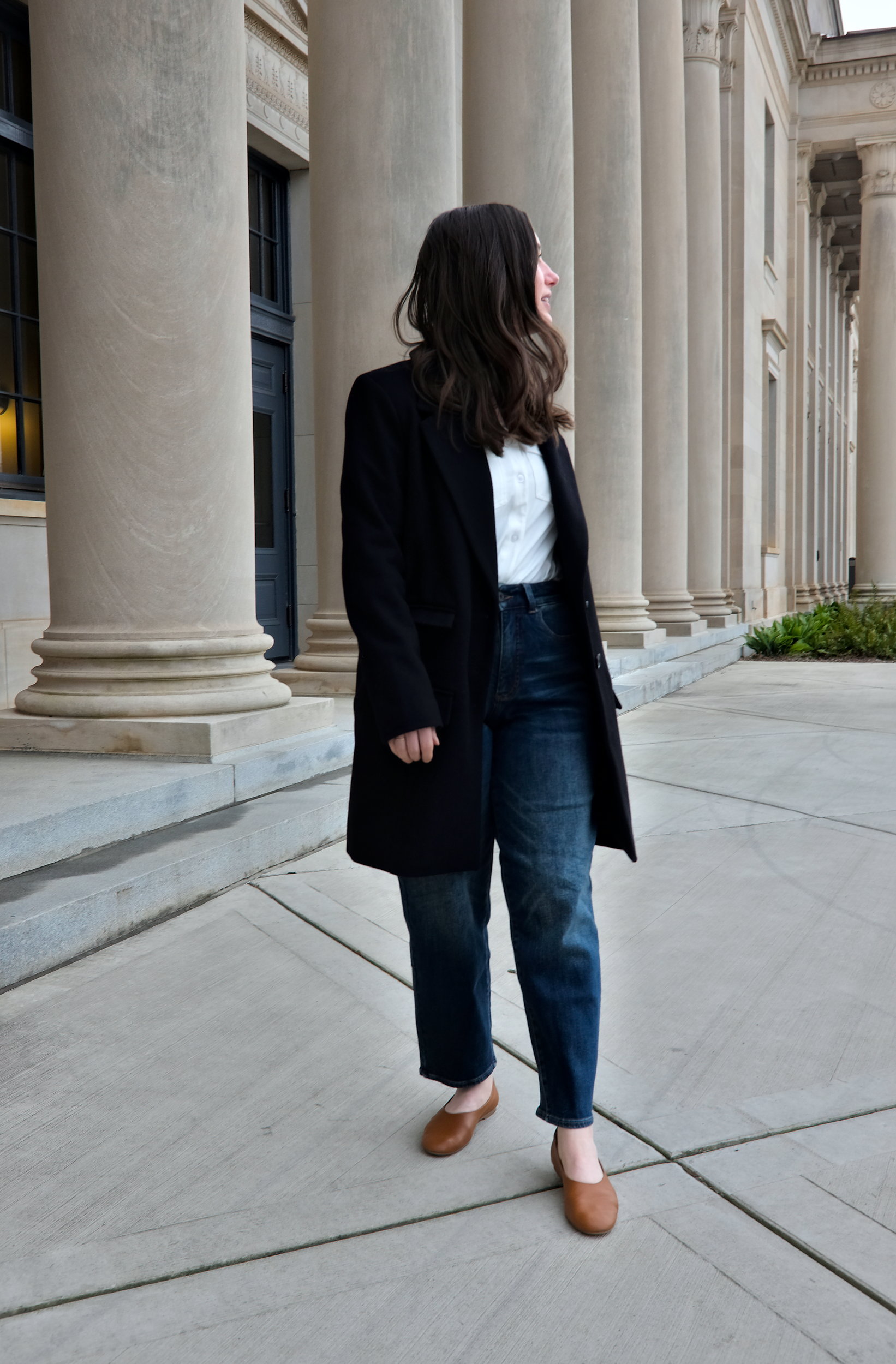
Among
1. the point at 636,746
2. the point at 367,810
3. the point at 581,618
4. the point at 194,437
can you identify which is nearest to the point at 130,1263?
the point at 367,810

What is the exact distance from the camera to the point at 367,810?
293 cm

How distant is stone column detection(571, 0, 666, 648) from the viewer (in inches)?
555

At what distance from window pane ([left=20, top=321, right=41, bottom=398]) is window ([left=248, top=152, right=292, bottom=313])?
4.45 meters

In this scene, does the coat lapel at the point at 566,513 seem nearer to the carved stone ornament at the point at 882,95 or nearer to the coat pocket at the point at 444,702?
the coat pocket at the point at 444,702

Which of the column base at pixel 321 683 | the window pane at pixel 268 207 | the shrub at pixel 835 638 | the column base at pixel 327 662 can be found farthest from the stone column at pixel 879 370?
the column base at pixel 321 683

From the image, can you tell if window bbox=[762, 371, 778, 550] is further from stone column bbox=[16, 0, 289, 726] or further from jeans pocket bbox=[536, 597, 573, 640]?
jeans pocket bbox=[536, 597, 573, 640]

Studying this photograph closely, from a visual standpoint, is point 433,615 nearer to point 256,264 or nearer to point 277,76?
point 256,264

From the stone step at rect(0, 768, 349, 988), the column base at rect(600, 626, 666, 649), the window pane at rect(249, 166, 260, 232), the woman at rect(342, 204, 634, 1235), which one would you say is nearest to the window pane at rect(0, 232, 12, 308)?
the window pane at rect(249, 166, 260, 232)

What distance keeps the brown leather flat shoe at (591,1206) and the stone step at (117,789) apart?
2.85 metres

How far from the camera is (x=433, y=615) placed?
112 inches

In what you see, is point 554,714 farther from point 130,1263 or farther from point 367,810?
point 130,1263

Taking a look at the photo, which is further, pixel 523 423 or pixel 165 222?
pixel 165 222

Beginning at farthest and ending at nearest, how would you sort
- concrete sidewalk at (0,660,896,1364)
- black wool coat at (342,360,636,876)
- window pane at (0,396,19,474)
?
1. window pane at (0,396,19,474)
2. black wool coat at (342,360,636,876)
3. concrete sidewalk at (0,660,896,1364)

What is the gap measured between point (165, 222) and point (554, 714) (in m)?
4.40
